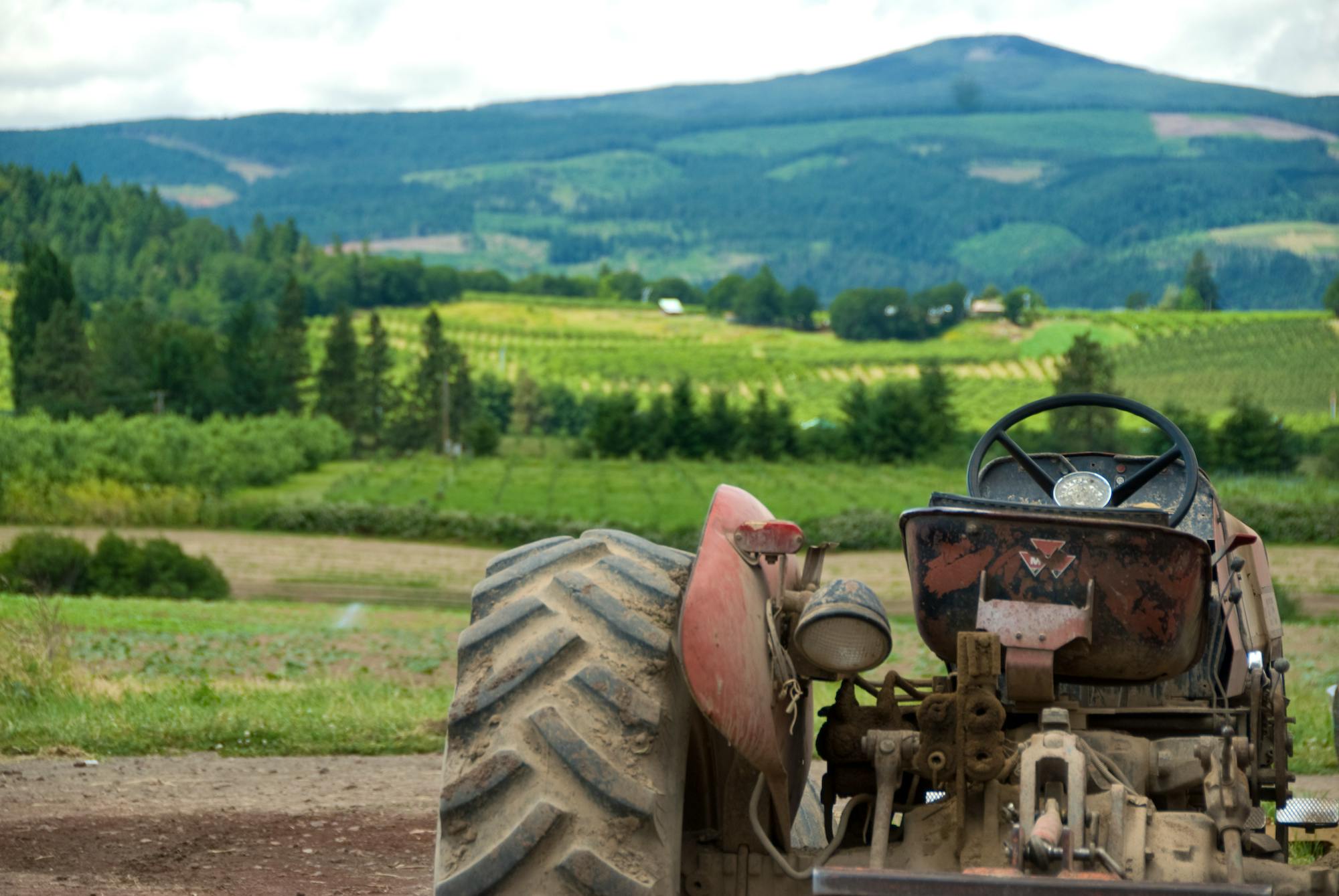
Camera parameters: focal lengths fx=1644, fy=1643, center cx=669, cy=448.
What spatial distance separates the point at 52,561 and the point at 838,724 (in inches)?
1678

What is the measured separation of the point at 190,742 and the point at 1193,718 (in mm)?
7382

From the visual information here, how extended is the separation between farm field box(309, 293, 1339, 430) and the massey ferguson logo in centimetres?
9877

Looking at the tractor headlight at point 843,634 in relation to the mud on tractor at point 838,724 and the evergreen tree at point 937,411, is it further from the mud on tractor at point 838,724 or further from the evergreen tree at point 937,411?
the evergreen tree at point 937,411

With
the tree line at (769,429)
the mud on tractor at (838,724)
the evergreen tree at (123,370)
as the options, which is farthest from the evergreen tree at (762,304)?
the mud on tractor at (838,724)

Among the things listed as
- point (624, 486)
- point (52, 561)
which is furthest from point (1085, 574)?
point (624, 486)

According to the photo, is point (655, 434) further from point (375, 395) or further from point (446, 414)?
point (375, 395)

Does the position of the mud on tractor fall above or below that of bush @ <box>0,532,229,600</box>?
above

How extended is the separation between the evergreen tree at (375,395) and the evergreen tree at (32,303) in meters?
19.4

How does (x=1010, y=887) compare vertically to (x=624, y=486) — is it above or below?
above

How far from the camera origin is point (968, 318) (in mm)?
163500

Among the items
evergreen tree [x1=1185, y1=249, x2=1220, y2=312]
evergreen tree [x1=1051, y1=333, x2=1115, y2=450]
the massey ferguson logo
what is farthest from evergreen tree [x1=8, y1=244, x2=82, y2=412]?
evergreen tree [x1=1185, y1=249, x2=1220, y2=312]

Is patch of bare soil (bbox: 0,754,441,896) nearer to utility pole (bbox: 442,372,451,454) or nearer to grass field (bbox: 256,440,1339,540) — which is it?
grass field (bbox: 256,440,1339,540)

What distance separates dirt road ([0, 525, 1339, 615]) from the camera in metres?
48.2

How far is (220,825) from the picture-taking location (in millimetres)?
7961
